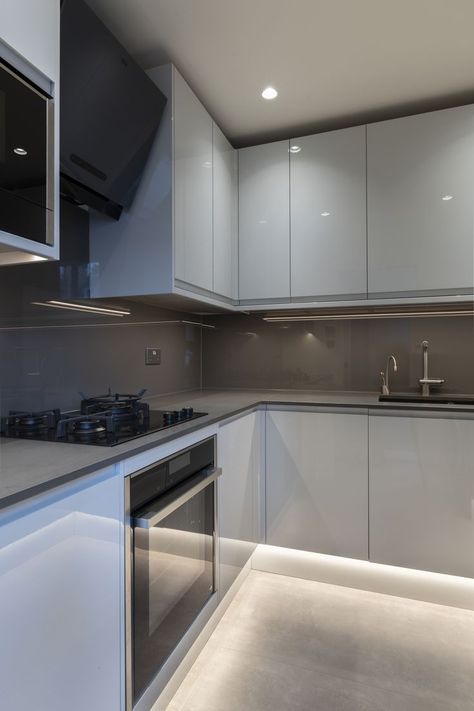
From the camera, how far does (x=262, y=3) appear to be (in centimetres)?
147

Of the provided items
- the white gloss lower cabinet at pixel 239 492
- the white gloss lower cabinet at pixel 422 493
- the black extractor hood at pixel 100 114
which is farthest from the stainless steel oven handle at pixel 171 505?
the black extractor hood at pixel 100 114

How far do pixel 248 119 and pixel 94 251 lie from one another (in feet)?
3.79

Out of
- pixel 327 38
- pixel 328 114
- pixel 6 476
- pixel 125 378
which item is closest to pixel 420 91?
pixel 328 114

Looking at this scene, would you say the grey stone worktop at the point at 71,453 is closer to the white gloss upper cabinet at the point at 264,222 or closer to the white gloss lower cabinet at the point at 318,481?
the white gloss lower cabinet at the point at 318,481

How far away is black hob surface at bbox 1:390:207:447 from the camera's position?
49.6 inches

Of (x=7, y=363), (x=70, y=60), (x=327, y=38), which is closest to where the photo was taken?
(x=70, y=60)

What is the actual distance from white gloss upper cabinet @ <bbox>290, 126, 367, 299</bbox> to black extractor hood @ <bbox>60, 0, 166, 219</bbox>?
948 mm

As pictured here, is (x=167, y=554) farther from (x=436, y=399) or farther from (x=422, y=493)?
(x=436, y=399)

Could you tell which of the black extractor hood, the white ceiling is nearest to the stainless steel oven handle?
the black extractor hood

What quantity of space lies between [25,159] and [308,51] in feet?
4.35

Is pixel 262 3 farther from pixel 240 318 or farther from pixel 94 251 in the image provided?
pixel 240 318

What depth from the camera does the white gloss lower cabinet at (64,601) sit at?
788 mm

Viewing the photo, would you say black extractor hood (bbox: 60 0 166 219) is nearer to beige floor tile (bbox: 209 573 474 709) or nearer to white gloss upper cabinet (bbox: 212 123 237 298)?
white gloss upper cabinet (bbox: 212 123 237 298)

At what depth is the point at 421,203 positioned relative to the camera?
2148 mm
